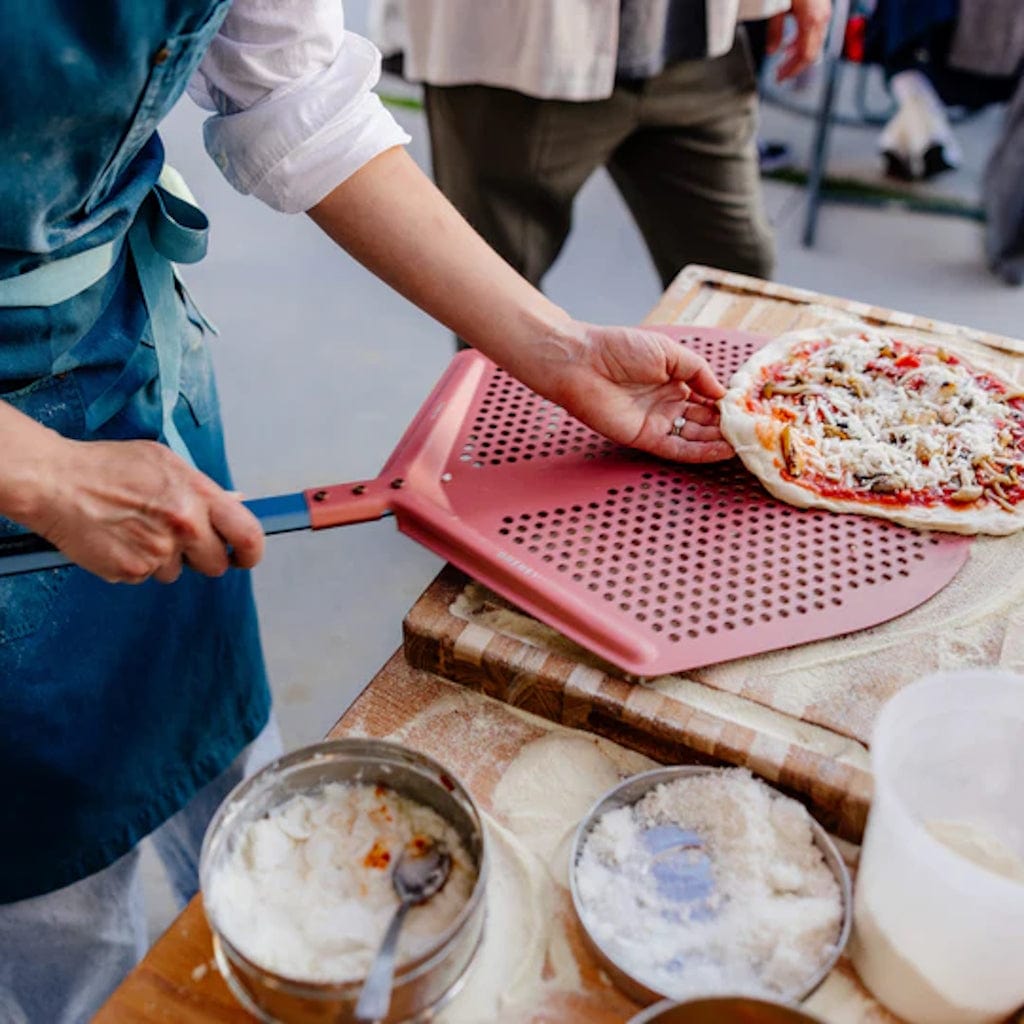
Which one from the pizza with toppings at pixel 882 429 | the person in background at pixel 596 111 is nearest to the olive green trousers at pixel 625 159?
the person in background at pixel 596 111

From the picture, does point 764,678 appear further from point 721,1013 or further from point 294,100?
point 294,100

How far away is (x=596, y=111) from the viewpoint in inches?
67.9

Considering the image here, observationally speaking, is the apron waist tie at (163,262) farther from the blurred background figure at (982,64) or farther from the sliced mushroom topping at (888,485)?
the blurred background figure at (982,64)

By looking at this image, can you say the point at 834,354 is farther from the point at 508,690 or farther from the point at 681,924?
the point at 681,924

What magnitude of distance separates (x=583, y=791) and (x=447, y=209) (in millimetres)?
592

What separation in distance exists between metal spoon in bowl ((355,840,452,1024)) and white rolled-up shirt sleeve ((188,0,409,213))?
0.63 m

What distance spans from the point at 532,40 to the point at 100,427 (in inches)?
37.3

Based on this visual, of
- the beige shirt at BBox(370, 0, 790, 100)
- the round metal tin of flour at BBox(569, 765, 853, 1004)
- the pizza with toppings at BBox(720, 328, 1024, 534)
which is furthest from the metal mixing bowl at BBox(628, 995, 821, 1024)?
the beige shirt at BBox(370, 0, 790, 100)

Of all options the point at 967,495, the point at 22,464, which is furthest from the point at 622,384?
the point at 22,464

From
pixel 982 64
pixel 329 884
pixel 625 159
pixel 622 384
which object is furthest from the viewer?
pixel 982 64

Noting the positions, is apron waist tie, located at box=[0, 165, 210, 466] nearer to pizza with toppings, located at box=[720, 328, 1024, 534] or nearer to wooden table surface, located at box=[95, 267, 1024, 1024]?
wooden table surface, located at box=[95, 267, 1024, 1024]

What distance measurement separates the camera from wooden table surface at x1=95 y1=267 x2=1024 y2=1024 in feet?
2.38

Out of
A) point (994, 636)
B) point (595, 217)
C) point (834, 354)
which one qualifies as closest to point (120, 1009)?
point (994, 636)

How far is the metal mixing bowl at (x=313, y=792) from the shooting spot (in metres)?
0.64
